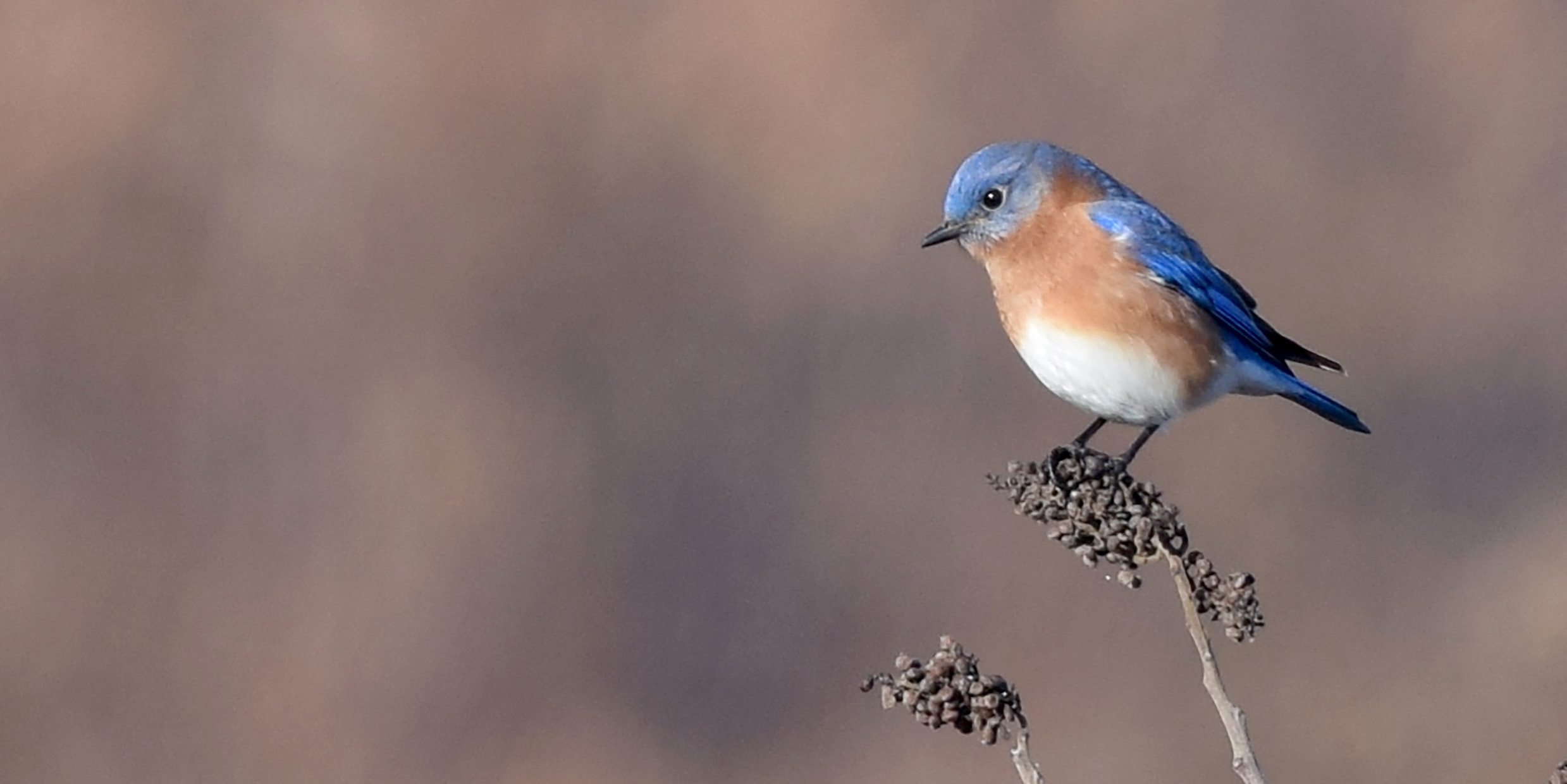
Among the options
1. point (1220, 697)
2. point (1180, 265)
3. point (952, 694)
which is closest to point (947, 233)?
point (1180, 265)

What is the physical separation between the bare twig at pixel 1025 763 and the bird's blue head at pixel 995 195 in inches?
90.7

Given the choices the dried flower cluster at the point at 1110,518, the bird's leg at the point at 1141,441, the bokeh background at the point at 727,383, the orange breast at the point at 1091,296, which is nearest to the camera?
the dried flower cluster at the point at 1110,518

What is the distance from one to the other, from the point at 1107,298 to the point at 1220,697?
209cm

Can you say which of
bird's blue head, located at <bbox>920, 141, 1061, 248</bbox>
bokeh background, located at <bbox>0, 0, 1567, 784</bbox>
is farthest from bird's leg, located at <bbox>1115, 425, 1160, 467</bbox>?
bokeh background, located at <bbox>0, 0, 1567, 784</bbox>

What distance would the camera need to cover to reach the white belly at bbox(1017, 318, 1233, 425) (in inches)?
187

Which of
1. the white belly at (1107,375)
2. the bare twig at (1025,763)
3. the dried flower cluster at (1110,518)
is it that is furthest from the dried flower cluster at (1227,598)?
the white belly at (1107,375)

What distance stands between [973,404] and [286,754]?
3708 mm

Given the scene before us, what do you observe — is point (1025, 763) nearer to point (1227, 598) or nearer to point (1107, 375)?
point (1227, 598)

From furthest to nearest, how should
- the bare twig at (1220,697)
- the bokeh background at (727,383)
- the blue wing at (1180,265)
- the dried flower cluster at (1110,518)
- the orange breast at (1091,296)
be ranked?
the bokeh background at (727,383)
the blue wing at (1180,265)
the orange breast at (1091,296)
the dried flower cluster at (1110,518)
the bare twig at (1220,697)

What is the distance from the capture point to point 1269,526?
358 inches

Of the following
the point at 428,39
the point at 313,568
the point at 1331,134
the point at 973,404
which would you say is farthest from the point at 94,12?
the point at 1331,134

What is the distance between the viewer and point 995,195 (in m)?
5.05

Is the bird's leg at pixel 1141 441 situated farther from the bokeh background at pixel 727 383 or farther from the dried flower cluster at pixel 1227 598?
the bokeh background at pixel 727 383

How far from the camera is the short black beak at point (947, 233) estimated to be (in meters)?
5.04
